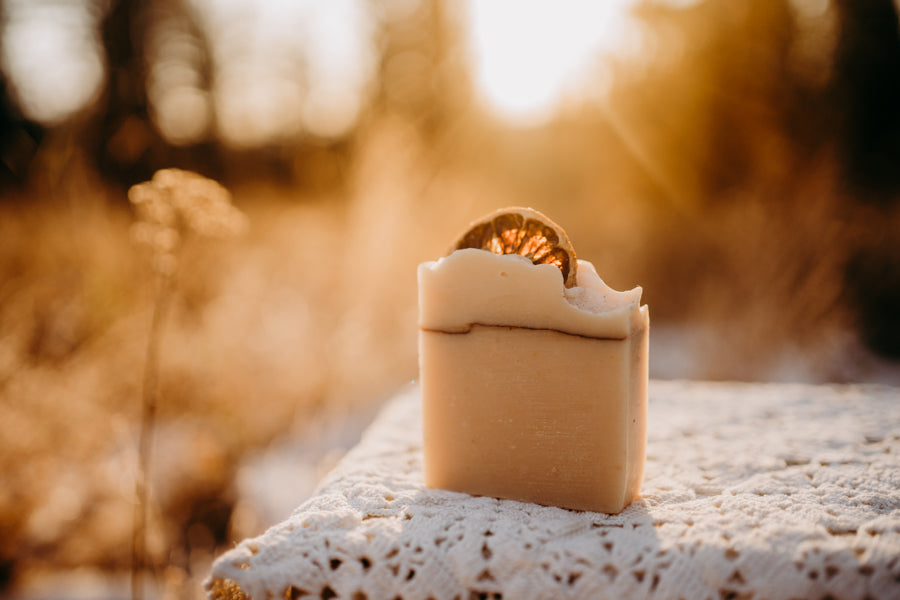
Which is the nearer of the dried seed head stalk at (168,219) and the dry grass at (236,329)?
the dried seed head stalk at (168,219)

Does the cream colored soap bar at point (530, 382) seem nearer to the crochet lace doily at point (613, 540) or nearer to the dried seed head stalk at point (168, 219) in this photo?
the crochet lace doily at point (613, 540)

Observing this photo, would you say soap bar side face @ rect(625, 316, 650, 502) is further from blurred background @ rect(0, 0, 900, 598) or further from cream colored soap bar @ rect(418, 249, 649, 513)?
blurred background @ rect(0, 0, 900, 598)

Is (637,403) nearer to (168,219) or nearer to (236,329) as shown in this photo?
(168,219)

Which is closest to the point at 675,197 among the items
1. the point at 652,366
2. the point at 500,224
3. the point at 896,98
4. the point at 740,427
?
the point at 896,98

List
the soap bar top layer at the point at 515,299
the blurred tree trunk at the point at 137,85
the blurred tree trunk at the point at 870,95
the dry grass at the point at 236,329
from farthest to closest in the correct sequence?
1. the blurred tree trunk at the point at 870,95
2. the blurred tree trunk at the point at 137,85
3. the dry grass at the point at 236,329
4. the soap bar top layer at the point at 515,299

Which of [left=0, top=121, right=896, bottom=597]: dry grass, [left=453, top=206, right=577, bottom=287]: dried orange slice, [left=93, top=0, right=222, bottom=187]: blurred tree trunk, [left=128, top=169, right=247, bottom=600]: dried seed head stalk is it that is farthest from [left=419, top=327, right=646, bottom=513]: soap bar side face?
[left=93, top=0, right=222, bottom=187]: blurred tree trunk

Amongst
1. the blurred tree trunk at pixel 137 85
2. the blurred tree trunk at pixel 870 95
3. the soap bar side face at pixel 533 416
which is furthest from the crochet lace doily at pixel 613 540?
the blurred tree trunk at pixel 870 95
